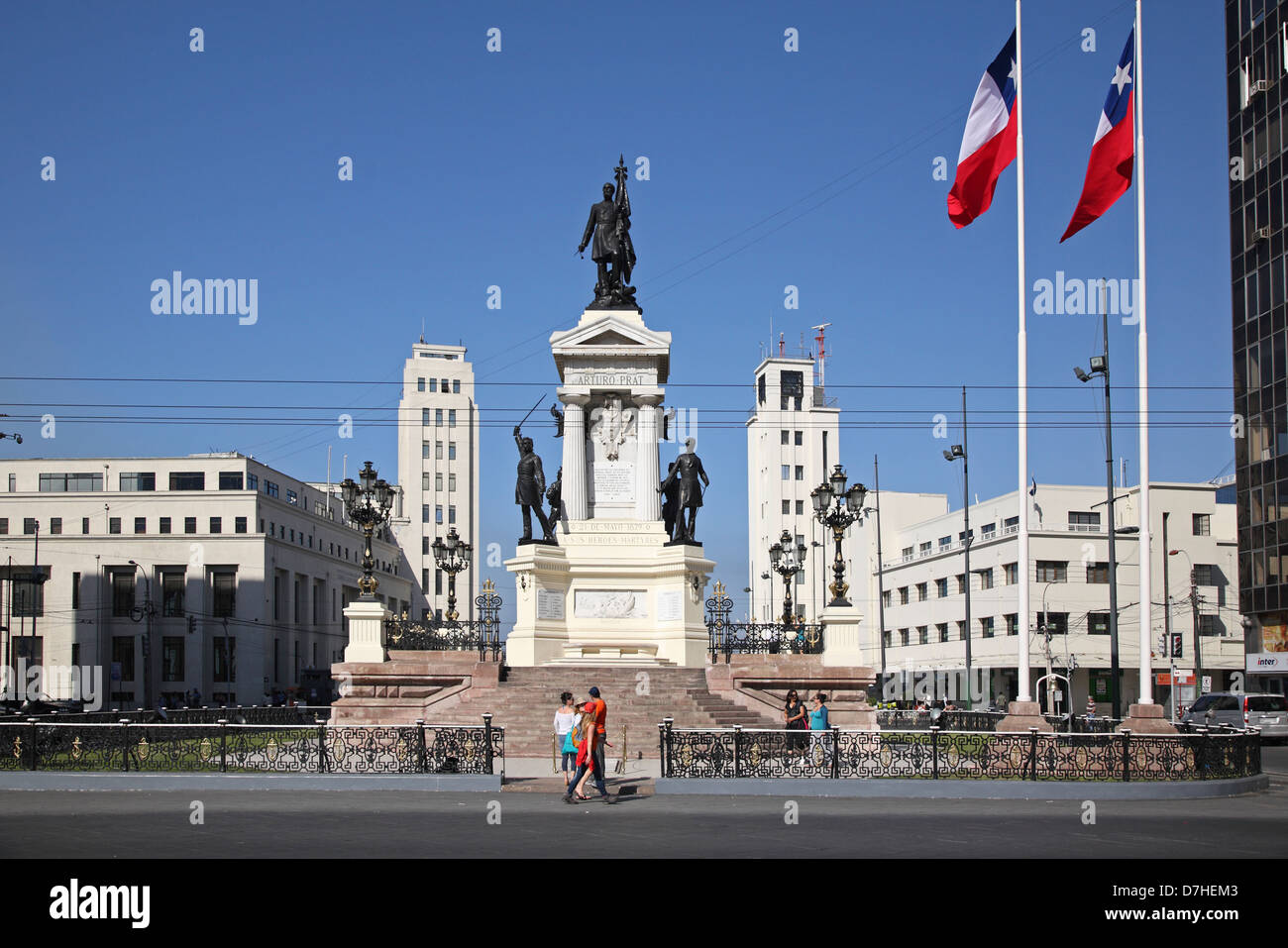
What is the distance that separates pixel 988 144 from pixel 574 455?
1391 cm

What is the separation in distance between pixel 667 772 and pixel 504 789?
2.85 meters

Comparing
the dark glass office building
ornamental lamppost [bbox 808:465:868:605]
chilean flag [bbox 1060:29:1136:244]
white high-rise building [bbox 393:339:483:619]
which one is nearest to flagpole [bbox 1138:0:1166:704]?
chilean flag [bbox 1060:29:1136:244]

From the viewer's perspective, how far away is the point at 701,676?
32719 millimetres

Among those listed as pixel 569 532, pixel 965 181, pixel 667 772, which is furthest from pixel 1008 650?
pixel 667 772

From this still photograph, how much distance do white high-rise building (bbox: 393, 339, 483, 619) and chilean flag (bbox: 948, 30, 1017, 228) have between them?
99.0 meters

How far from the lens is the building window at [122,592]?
92.4 meters

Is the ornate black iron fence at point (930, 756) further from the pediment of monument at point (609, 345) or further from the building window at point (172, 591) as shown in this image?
the building window at point (172, 591)

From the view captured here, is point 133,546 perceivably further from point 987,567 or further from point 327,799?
point 327,799

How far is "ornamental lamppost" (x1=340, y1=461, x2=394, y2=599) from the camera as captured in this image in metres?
33.2

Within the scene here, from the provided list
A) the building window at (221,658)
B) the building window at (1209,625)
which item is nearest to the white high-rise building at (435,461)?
the building window at (221,658)

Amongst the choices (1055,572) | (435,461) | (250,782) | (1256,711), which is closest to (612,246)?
(250,782)

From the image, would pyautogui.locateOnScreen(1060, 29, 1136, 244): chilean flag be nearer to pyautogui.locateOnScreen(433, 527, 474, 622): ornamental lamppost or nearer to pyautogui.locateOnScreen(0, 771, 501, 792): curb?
pyautogui.locateOnScreen(0, 771, 501, 792): curb
